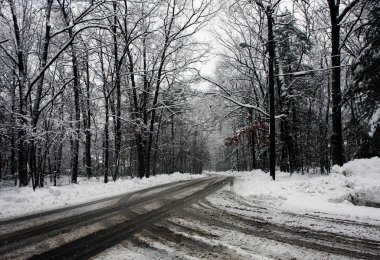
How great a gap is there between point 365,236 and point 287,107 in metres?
19.2

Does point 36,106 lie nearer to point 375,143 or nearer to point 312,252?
point 312,252

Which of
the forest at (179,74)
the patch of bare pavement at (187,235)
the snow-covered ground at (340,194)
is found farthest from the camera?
the forest at (179,74)

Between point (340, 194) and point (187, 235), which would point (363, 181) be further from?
point (187, 235)

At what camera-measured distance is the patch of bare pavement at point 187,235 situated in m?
4.11

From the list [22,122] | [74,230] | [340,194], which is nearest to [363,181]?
[340,194]

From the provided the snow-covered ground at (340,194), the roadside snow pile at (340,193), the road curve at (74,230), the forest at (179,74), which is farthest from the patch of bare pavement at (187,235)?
the forest at (179,74)

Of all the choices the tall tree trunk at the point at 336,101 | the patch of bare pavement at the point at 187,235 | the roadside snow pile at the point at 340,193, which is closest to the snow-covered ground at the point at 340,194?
the roadside snow pile at the point at 340,193

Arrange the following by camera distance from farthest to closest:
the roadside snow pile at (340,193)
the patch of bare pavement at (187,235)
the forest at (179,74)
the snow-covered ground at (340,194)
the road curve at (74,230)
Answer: the forest at (179,74) < the roadside snow pile at (340,193) < the snow-covered ground at (340,194) < the road curve at (74,230) < the patch of bare pavement at (187,235)

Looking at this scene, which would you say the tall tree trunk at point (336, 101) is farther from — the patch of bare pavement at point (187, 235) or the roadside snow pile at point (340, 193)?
the patch of bare pavement at point (187, 235)

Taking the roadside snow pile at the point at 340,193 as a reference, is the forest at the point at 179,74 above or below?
above

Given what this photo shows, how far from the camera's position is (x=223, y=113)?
74.6 feet

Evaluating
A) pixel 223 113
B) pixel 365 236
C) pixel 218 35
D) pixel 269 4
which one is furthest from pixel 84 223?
pixel 218 35

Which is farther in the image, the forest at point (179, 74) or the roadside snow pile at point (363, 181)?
the forest at point (179, 74)

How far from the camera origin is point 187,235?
5.04 meters
